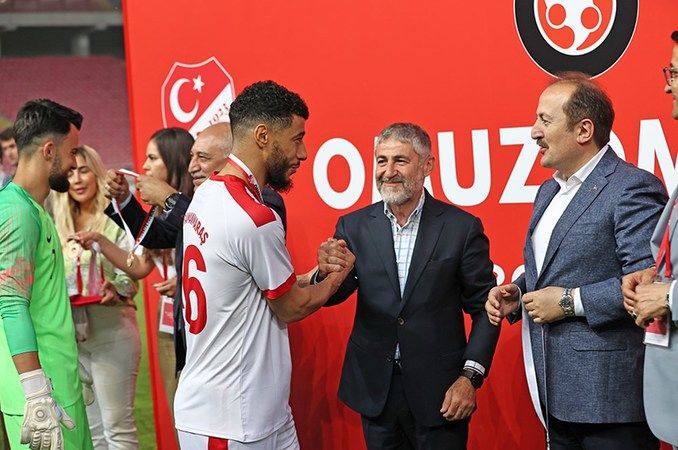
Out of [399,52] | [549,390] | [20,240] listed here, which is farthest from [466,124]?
[20,240]

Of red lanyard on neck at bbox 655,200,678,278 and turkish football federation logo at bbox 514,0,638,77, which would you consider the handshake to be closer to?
red lanyard on neck at bbox 655,200,678,278

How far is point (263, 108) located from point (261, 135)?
0.29ft

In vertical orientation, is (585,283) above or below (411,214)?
below

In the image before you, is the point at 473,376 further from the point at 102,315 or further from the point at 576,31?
the point at 102,315

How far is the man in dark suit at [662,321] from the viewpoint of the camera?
2578mm

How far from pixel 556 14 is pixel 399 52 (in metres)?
0.69

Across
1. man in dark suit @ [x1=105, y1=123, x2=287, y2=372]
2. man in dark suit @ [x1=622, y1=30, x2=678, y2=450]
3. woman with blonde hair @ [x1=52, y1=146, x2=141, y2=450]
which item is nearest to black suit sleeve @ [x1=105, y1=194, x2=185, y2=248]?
man in dark suit @ [x1=105, y1=123, x2=287, y2=372]

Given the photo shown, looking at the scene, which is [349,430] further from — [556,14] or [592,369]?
[556,14]

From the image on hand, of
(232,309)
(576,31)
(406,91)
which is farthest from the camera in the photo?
(406,91)

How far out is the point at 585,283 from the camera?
2980 millimetres

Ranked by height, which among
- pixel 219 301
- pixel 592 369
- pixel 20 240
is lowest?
pixel 592 369

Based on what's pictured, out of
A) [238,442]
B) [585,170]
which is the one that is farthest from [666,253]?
[238,442]

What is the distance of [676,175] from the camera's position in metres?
3.46

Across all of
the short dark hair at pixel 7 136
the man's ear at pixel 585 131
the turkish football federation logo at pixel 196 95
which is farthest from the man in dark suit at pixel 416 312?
the short dark hair at pixel 7 136
